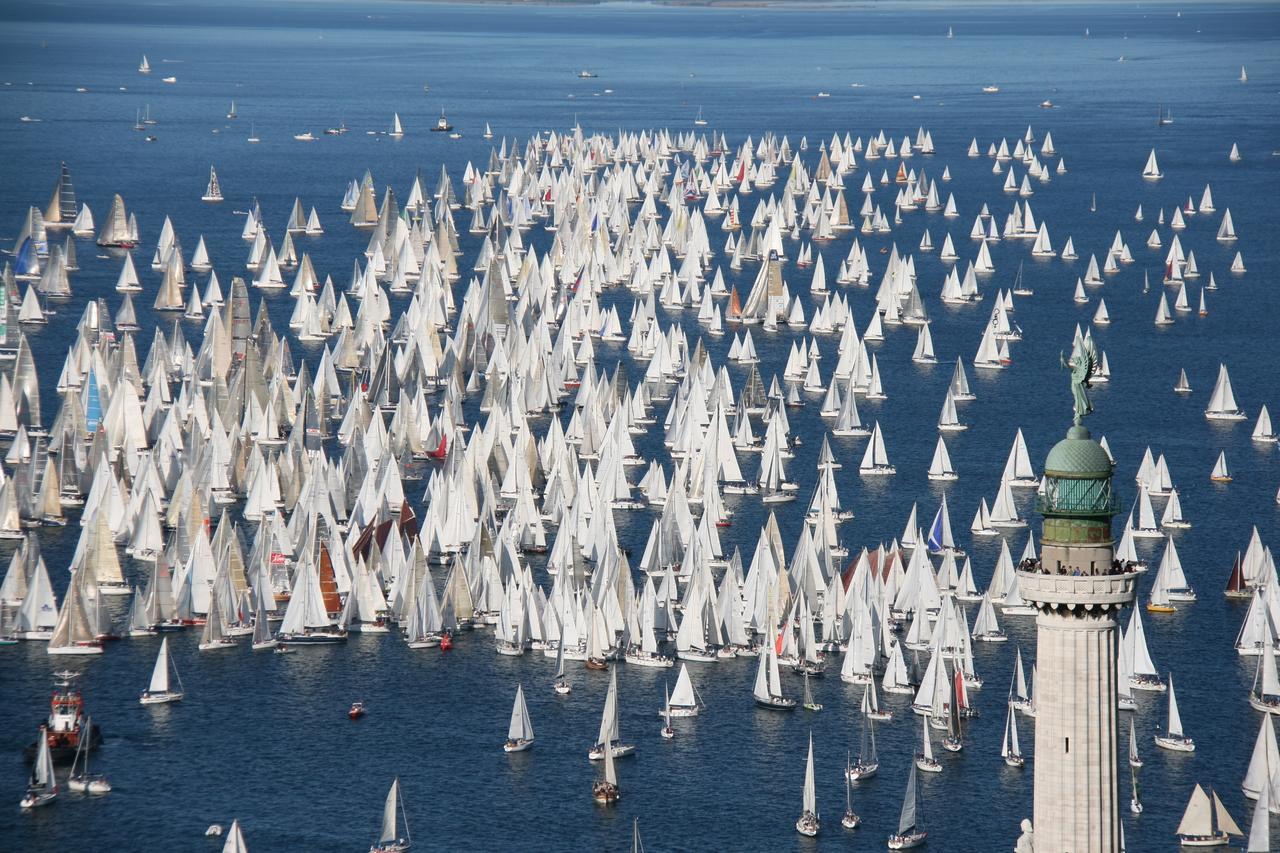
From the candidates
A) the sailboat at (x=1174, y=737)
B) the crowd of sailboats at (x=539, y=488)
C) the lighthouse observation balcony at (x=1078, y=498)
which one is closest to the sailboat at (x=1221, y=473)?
the crowd of sailboats at (x=539, y=488)

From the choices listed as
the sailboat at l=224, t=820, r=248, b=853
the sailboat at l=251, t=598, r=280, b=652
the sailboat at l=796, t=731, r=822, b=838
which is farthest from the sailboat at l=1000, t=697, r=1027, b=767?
the sailboat at l=251, t=598, r=280, b=652

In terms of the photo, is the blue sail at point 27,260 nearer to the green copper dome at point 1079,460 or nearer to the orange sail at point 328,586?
the orange sail at point 328,586

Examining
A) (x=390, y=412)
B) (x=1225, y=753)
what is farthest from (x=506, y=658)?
(x=390, y=412)

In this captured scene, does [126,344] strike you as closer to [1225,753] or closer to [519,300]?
[519,300]

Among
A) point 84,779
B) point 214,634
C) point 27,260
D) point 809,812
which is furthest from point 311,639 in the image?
point 27,260

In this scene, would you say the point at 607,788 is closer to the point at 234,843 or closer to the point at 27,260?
the point at 234,843

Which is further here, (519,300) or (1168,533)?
(519,300)
